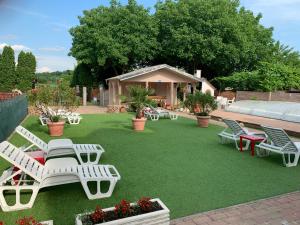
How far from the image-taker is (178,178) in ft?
19.9

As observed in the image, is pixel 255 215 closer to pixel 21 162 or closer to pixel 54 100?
Result: pixel 21 162

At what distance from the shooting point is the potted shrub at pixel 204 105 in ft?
42.3

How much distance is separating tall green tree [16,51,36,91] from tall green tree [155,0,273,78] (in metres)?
16.1

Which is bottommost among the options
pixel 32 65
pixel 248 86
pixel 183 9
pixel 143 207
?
pixel 143 207

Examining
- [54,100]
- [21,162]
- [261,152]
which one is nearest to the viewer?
[21,162]

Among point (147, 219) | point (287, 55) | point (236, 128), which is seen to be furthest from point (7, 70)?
point (287, 55)

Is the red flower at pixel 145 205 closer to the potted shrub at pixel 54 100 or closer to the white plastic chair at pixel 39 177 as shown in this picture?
the white plastic chair at pixel 39 177

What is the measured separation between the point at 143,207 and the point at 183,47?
92.8 feet

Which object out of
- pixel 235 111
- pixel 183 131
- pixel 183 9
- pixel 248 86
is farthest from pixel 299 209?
pixel 183 9

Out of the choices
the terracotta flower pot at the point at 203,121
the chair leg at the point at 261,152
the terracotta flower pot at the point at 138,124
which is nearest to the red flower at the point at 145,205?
the chair leg at the point at 261,152

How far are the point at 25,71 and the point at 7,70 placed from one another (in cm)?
202

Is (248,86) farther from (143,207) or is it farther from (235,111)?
(143,207)

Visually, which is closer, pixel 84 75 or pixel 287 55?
pixel 84 75

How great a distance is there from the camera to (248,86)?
87.7 ft
